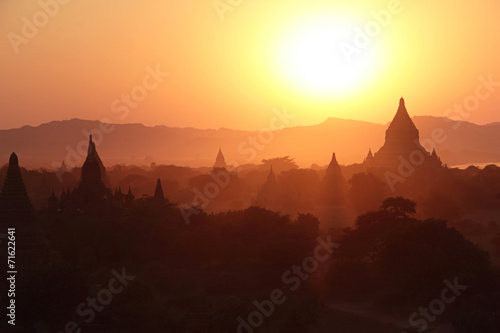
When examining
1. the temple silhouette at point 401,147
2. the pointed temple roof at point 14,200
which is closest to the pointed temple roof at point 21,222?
the pointed temple roof at point 14,200

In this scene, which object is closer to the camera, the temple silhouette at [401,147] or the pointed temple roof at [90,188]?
the pointed temple roof at [90,188]

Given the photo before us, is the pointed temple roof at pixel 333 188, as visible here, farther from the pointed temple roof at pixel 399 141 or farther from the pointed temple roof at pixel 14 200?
the pointed temple roof at pixel 14 200

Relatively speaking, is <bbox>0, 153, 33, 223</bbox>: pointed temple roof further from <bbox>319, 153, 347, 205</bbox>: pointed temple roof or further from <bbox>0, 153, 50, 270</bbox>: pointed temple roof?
<bbox>319, 153, 347, 205</bbox>: pointed temple roof

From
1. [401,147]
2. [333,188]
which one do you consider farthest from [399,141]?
[333,188]

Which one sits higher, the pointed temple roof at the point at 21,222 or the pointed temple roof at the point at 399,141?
the pointed temple roof at the point at 399,141

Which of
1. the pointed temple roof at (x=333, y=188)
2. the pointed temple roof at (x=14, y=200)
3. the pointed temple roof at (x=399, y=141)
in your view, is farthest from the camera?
the pointed temple roof at (x=399, y=141)

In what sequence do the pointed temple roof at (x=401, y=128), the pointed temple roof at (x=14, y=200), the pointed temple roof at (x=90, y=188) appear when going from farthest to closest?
1. the pointed temple roof at (x=401, y=128)
2. the pointed temple roof at (x=90, y=188)
3. the pointed temple roof at (x=14, y=200)

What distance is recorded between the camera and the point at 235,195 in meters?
79.4

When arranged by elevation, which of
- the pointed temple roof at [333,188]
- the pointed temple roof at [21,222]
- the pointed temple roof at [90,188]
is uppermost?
the pointed temple roof at [333,188]

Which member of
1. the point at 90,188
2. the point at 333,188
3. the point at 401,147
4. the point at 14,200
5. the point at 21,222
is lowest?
the point at 21,222

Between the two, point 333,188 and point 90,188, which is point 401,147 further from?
point 90,188

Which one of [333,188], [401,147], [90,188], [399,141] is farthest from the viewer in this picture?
[399,141]

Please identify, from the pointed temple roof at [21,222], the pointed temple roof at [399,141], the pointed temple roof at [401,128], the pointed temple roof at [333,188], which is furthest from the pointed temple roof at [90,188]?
the pointed temple roof at [401,128]

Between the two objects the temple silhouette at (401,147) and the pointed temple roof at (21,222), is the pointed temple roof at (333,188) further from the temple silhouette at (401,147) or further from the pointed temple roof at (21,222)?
the pointed temple roof at (21,222)
